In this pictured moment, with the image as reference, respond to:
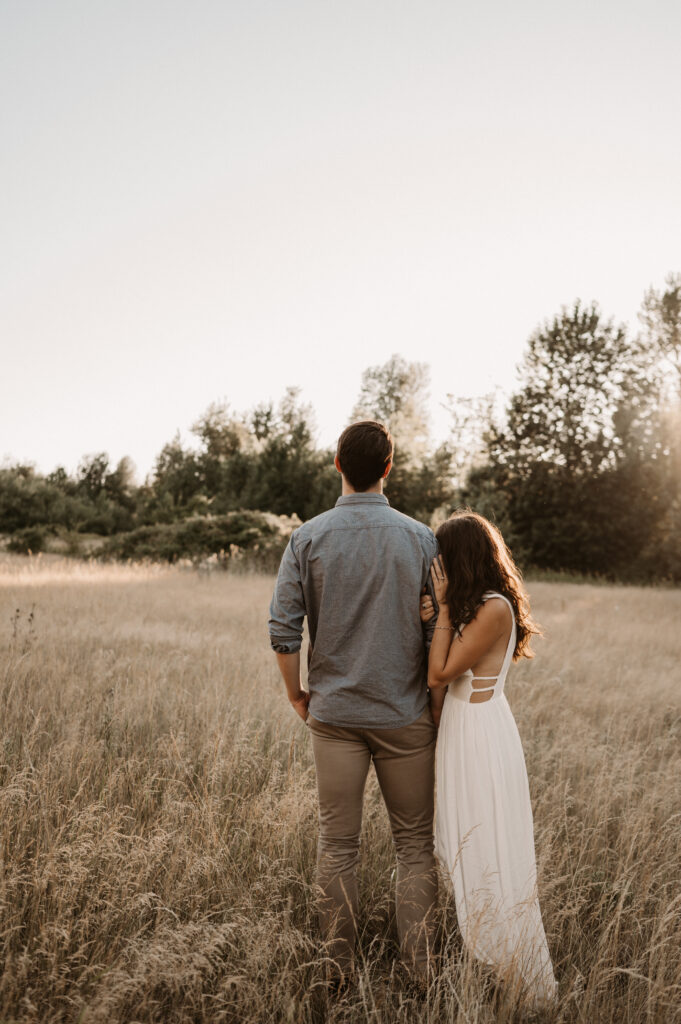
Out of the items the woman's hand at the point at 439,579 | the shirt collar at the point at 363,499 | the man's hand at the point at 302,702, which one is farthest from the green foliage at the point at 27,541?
the woman's hand at the point at 439,579

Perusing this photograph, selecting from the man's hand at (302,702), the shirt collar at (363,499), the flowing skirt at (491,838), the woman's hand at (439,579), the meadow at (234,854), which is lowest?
the meadow at (234,854)

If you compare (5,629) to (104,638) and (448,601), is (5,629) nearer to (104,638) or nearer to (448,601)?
(104,638)

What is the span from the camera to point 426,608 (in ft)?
8.57

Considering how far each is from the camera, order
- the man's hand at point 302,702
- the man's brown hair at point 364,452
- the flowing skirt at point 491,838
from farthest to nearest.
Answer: the man's hand at point 302,702 < the man's brown hair at point 364,452 < the flowing skirt at point 491,838

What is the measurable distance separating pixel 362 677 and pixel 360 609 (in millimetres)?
260

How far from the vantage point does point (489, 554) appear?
2.61 m

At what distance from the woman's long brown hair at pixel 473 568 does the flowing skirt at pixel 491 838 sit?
1.23ft

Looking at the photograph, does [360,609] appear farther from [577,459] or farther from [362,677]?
[577,459]

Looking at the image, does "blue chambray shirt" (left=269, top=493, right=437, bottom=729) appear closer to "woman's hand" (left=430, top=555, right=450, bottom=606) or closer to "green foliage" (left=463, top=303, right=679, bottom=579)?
"woman's hand" (left=430, top=555, right=450, bottom=606)

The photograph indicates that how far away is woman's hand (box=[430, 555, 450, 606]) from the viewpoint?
2588 millimetres

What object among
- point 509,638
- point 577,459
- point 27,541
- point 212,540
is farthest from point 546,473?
point 509,638

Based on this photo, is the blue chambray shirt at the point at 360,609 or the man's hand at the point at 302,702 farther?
the man's hand at the point at 302,702

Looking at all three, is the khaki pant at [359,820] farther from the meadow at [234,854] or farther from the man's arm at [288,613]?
the man's arm at [288,613]

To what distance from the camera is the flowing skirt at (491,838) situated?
7.95 feet
